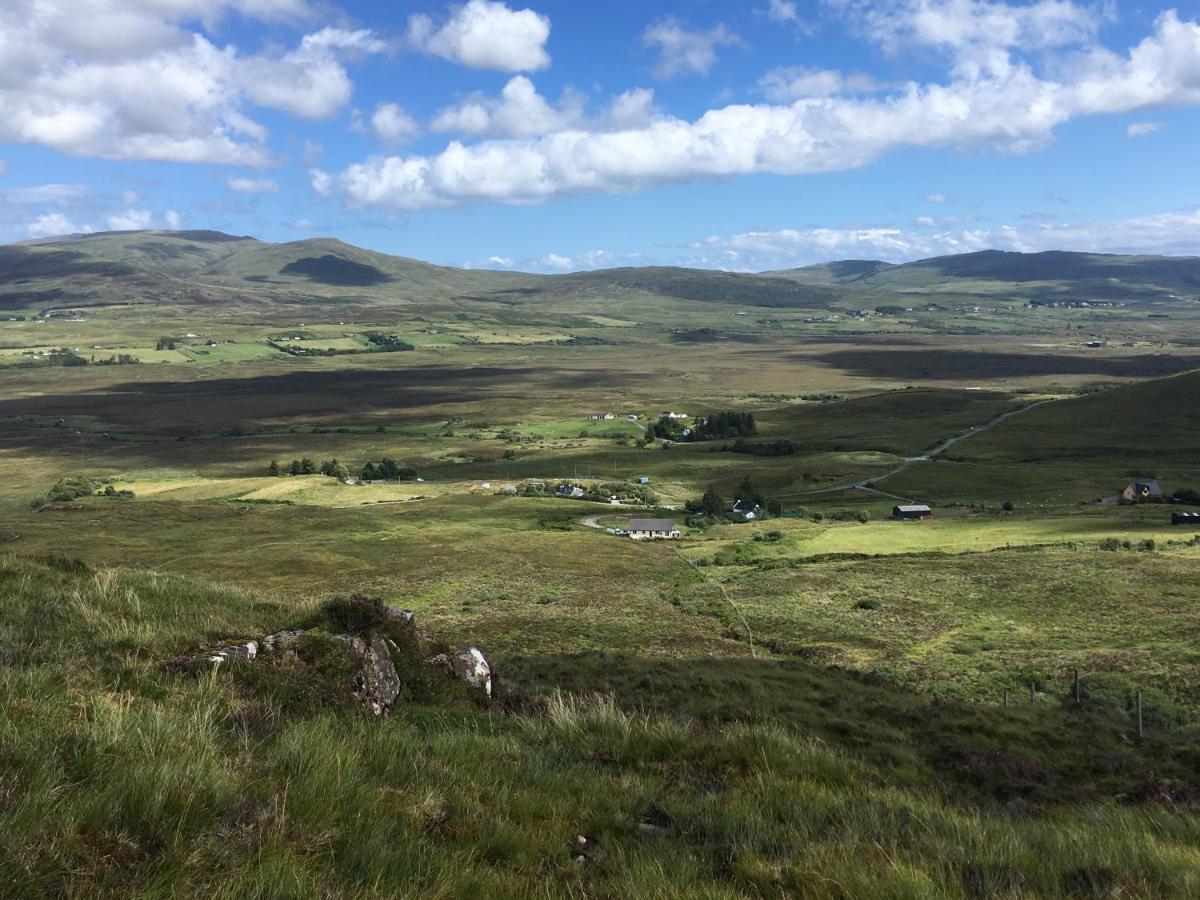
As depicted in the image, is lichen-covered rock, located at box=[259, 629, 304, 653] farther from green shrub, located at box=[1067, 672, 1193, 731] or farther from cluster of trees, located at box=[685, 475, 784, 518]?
cluster of trees, located at box=[685, 475, 784, 518]

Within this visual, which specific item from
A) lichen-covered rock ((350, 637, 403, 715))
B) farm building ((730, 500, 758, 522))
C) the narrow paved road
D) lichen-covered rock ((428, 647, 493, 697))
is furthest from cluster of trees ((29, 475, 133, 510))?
lichen-covered rock ((350, 637, 403, 715))

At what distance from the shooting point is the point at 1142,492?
10394 cm

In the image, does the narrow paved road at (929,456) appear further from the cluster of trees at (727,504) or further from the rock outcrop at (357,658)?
the rock outcrop at (357,658)

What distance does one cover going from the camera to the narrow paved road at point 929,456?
123562 millimetres

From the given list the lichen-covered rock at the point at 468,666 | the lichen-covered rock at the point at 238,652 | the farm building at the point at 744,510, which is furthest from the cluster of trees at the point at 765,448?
the lichen-covered rock at the point at 238,652

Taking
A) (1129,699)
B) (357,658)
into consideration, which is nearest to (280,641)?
(357,658)

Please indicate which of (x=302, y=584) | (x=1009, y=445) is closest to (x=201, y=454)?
(x=302, y=584)

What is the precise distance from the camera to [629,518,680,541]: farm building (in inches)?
3576

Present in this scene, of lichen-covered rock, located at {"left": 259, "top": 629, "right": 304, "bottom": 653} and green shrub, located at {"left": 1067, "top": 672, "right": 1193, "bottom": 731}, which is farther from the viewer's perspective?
green shrub, located at {"left": 1067, "top": 672, "right": 1193, "bottom": 731}

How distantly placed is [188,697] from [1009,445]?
166 meters

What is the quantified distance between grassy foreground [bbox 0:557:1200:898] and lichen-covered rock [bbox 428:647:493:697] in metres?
2.82

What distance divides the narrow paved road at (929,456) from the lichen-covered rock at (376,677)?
11196cm

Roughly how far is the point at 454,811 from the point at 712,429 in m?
180

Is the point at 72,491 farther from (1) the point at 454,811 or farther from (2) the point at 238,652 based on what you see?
(1) the point at 454,811
